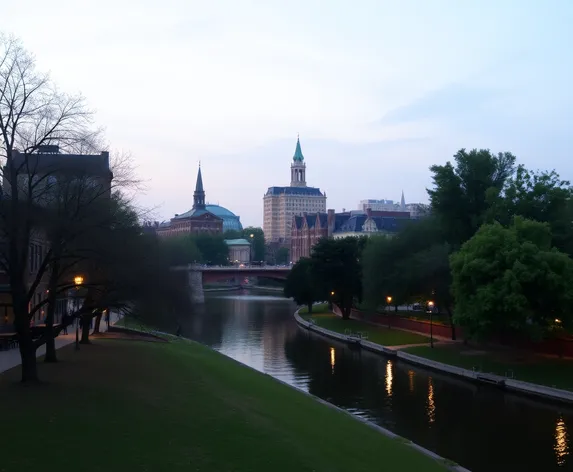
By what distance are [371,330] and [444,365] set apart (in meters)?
22.9

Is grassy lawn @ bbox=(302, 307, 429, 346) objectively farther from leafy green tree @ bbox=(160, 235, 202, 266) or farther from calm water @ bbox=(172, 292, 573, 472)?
leafy green tree @ bbox=(160, 235, 202, 266)

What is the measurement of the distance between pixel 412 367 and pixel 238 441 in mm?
29973

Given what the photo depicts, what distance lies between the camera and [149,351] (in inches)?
1454

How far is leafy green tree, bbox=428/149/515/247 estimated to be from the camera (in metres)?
56.4

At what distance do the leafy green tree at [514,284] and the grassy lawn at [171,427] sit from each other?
47.4 ft

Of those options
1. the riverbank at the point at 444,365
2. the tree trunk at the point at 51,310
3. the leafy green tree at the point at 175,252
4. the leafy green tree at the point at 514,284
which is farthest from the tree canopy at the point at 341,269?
the tree trunk at the point at 51,310

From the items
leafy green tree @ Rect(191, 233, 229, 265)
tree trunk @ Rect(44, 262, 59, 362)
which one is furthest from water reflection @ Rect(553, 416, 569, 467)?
leafy green tree @ Rect(191, 233, 229, 265)

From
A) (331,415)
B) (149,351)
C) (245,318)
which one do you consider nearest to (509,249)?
(331,415)

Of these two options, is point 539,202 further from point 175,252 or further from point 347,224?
point 347,224

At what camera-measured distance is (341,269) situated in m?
75.9

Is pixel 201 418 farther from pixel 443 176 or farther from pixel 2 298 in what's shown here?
pixel 443 176

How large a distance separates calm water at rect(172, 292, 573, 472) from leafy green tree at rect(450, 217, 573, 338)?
4.24m

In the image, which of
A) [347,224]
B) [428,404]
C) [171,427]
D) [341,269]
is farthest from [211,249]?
[171,427]

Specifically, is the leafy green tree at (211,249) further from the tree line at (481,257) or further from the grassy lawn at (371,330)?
the tree line at (481,257)
